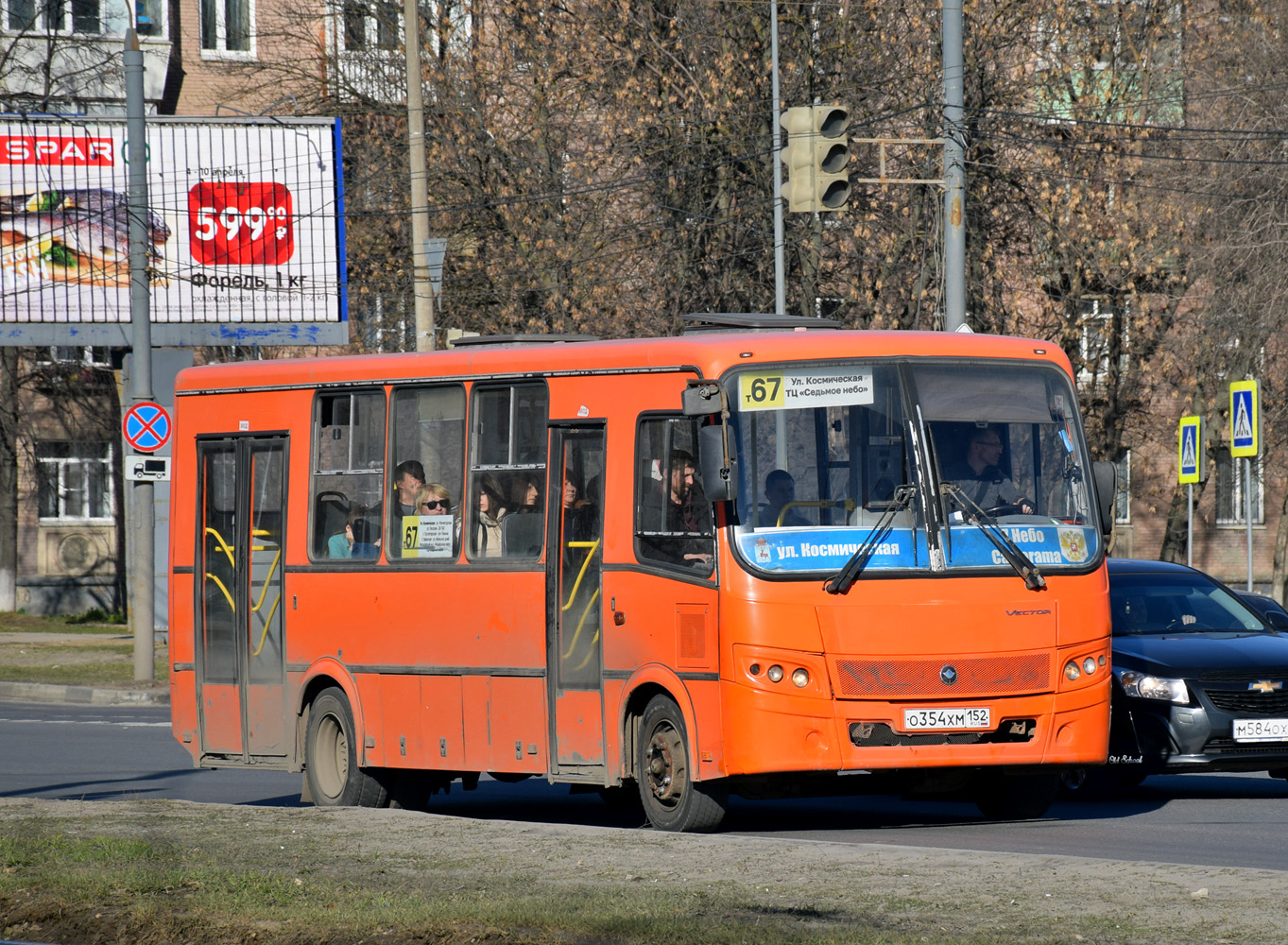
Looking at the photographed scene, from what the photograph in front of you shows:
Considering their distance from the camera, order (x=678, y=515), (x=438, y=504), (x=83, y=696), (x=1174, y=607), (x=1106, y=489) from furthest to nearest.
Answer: (x=83, y=696)
(x=1174, y=607)
(x=438, y=504)
(x=1106, y=489)
(x=678, y=515)

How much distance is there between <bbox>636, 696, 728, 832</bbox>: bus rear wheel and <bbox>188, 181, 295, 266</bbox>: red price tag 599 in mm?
24103

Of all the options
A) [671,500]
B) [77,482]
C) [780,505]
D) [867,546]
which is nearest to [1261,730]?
[867,546]

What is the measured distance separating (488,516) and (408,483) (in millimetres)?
814

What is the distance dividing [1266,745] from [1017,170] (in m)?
19.2

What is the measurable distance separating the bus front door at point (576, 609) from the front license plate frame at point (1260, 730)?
4.23 meters

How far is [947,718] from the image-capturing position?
415 inches

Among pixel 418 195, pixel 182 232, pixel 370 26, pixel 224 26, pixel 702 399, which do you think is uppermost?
pixel 224 26

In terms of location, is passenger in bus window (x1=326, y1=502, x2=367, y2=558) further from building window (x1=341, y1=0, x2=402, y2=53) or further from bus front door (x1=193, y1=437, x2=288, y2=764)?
building window (x1=341, y1=0, x2=402, y2=53)

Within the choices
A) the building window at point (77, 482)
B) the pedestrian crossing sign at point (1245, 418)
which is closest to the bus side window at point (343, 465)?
the pedestrian crossing sign at point (1245, 418)

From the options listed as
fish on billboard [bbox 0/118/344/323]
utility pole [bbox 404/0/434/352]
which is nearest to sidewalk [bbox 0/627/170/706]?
fish on billboard [bbox 0/118/344/323]

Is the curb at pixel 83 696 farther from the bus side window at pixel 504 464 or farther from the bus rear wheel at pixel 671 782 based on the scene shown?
the bus rear wheel at pixel 671 782

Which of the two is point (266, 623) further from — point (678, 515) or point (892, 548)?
point (892, 548)

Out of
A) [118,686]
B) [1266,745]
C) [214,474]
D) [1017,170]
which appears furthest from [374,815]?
[1017,170]

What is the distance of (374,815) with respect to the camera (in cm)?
1105
